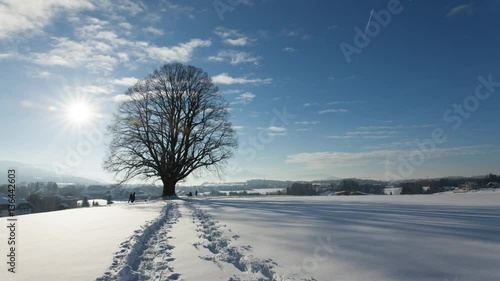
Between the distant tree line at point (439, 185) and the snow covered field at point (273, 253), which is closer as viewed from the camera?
the snow covered field at point (273, 253)

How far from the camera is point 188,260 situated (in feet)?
13.9

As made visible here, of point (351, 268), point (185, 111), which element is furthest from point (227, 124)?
point (351, 268)

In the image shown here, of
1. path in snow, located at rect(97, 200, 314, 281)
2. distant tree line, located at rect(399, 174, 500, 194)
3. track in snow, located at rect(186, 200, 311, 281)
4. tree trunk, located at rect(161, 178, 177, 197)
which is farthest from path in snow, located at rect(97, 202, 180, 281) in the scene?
distant tree line, located at rect(399, 174, 500, 194)

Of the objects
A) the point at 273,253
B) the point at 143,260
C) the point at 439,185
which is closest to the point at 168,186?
the point at 143,260

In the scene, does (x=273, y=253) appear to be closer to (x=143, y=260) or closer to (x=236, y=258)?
(x=236, y=258)

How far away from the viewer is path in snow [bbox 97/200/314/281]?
358 centimetres

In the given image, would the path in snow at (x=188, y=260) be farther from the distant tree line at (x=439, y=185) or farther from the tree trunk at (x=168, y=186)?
the distant tree line at (x=439, y=185)

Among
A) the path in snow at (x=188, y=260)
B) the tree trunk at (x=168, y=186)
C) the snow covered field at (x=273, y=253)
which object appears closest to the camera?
the snow covered field at (x=273, y=253)

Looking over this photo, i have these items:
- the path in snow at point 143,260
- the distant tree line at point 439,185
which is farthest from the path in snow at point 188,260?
the distant tree line at point 439,185

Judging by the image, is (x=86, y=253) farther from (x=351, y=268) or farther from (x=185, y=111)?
(x=185, y=111)

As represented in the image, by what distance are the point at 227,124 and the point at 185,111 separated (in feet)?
12.2

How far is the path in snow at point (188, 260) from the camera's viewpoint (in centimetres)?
358

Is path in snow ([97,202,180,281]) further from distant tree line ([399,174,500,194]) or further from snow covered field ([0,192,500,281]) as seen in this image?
distant tree line ([399,174,500,194])

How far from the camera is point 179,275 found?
3.59 metres
